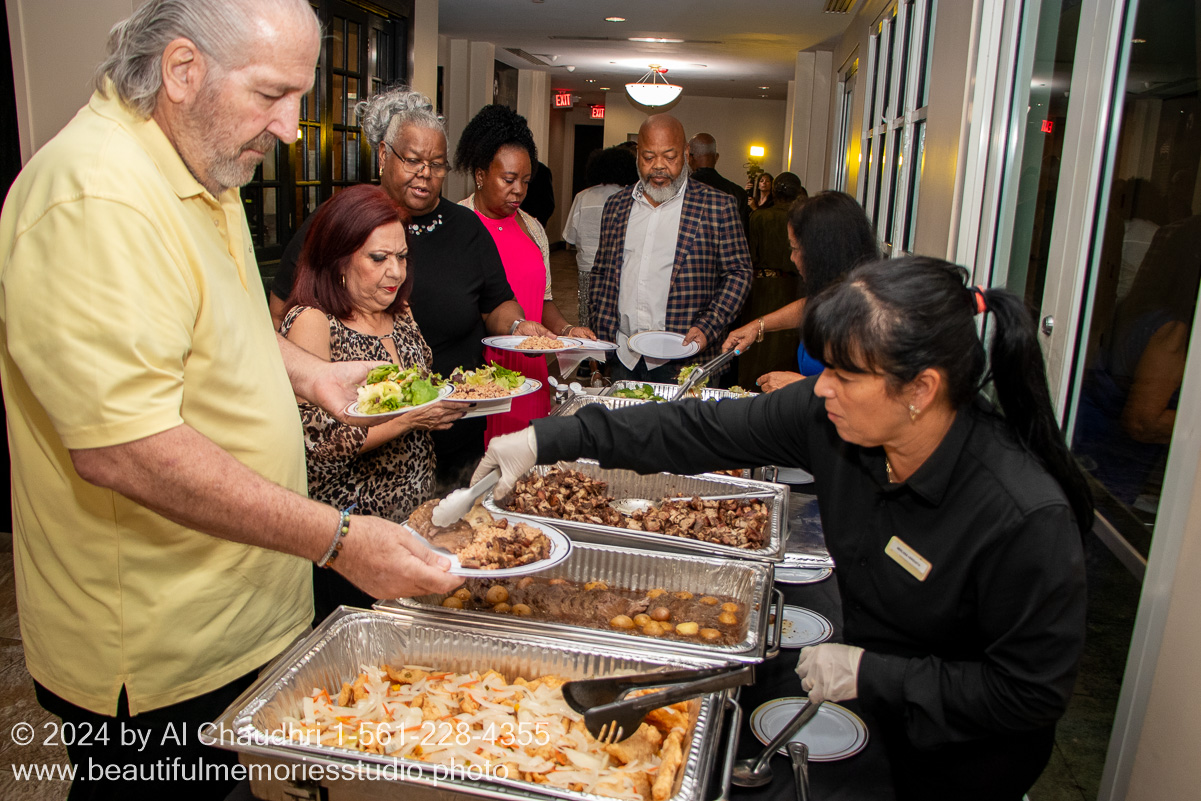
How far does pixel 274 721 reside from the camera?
1.19 meters

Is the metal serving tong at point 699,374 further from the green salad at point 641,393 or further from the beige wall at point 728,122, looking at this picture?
the beige wall at point 728,122

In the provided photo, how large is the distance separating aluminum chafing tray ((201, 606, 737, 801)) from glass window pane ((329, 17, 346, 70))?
16.4 ft

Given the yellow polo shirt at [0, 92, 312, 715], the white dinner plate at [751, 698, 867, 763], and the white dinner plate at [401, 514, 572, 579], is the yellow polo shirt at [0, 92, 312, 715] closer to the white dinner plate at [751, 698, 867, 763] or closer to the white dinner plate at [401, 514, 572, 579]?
the white dinner plate at [401, 514, 572, 579]

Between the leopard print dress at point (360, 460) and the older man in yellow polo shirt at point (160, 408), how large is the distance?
23.6 inches

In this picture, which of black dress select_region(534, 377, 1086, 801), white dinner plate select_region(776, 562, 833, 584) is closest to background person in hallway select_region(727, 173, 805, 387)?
white dinner plate select_region(776, 562, 833, 584)

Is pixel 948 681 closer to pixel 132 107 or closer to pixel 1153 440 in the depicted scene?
pixel 1153 440

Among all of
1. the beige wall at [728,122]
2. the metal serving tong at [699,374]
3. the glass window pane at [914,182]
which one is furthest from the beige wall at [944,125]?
the beige wall at [728,122]

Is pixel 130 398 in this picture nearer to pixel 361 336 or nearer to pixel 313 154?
pixel 361 336

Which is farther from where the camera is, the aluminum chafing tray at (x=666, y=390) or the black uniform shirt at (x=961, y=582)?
the aluminum chafing tray at (x=666, y=390)

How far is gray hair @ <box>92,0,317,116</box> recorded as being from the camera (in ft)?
3.49

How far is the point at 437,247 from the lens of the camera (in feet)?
8.54

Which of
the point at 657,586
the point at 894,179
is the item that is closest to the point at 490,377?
the point at 657,586

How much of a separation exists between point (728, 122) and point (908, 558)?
56.1ft

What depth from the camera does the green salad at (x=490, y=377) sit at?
2314 mm
